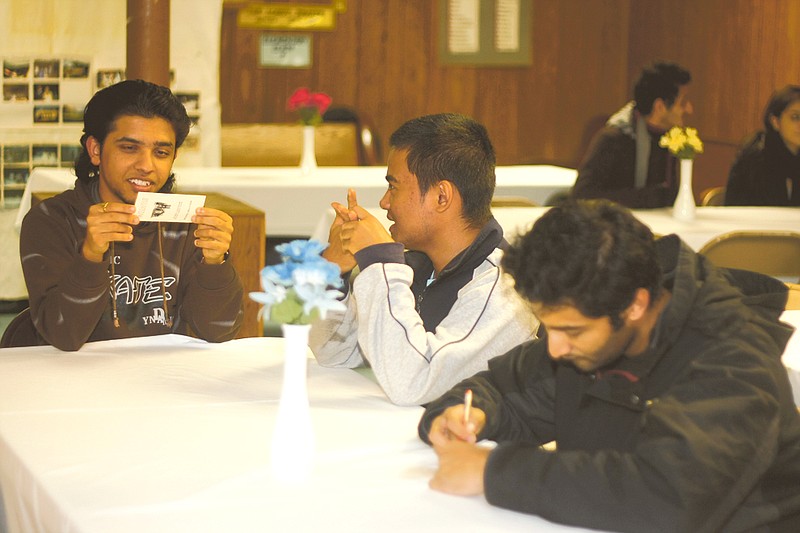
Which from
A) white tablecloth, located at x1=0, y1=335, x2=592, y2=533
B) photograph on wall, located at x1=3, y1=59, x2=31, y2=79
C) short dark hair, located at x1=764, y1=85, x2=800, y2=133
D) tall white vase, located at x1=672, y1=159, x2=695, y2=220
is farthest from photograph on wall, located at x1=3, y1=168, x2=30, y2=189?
short dark hair, located at x1=764, y1=85, x2=800, y2=133

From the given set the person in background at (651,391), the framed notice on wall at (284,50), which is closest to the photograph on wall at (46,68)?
the framed notice on wall at (284,50)

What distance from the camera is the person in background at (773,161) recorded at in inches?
207

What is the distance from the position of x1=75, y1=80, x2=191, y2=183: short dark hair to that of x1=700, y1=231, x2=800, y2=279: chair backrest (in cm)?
202

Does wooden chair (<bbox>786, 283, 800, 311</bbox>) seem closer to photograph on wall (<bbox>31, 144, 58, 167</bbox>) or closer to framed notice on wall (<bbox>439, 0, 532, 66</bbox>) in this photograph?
photograph on wall (<bbox>31, 144, 58, 167</bbox>)

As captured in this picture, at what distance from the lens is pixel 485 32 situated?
823cm

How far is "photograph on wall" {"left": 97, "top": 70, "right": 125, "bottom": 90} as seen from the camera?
19.2 ft

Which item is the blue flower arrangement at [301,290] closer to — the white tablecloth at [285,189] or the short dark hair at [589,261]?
the short dark hair at [589,261]

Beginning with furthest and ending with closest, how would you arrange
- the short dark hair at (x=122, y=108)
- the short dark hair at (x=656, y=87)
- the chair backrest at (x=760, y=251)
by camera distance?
1. the short dark hair at (x=656, y=87)
2. the chair backrest at (x=760, y=251)
3. the short dark hair at (x=122, y=108)

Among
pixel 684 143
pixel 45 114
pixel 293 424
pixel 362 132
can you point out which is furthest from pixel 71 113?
pixel 293 424

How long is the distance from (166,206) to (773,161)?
148 inches

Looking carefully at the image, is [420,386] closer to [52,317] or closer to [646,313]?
[646,313]

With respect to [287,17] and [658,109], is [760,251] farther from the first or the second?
[287,17]

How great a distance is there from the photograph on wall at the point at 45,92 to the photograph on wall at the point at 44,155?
0.79 ft

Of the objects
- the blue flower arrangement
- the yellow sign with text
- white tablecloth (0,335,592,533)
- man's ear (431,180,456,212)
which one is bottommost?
white tablecloth (0,335,592,533)
